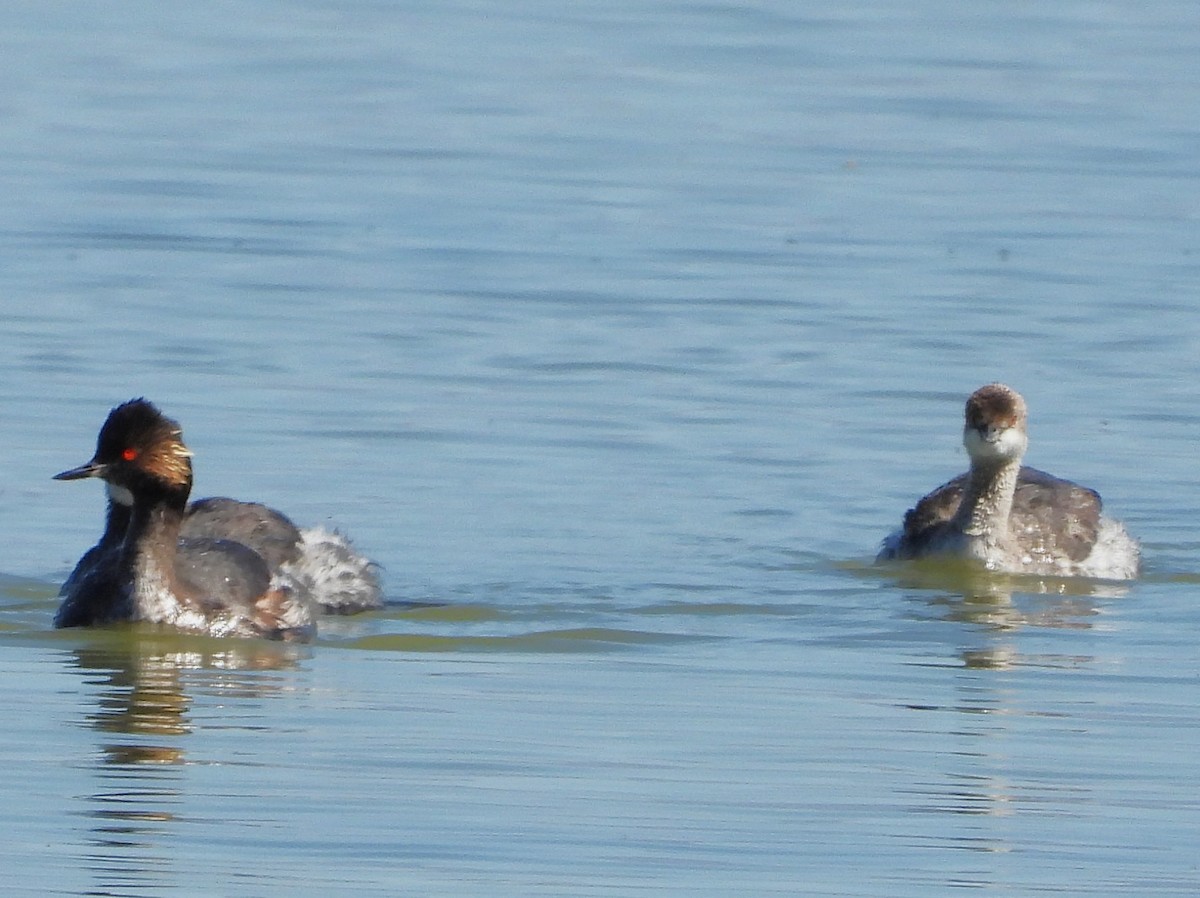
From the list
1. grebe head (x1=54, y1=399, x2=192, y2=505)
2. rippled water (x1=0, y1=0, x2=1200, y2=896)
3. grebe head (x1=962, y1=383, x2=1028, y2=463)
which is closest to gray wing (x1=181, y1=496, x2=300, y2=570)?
rippled water (x1=0, y1=0, x2=1200, y2=896)

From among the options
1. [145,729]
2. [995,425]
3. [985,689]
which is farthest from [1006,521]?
[145,729]

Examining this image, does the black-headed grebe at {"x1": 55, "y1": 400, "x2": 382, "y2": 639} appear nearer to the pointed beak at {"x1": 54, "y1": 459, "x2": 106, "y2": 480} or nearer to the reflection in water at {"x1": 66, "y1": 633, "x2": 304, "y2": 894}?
the pointed beak at {"x1": 54, "y1": 459, "x2": 106, "y2": 480}

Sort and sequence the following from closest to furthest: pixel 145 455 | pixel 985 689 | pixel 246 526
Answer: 1. pixel 985 689
2. pixel 145 455
3. pixel 246 526

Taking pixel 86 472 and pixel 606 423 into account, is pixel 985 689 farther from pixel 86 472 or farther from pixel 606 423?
pixel 606 423

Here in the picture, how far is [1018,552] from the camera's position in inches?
643

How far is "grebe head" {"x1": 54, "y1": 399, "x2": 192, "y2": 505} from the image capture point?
13922 millimetres

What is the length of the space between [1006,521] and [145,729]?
655cm

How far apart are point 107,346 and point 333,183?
6913 mm

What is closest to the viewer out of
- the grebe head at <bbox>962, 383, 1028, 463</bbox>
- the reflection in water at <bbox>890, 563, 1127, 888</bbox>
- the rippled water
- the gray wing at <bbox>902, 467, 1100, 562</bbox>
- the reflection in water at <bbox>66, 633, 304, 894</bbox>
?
the reflection in water at <bbox>66, 633, 304, 894</bbox>

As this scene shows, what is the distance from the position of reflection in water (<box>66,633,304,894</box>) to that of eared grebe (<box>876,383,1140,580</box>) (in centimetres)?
420

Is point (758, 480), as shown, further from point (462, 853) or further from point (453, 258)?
point (462, 853)

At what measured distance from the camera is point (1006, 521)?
16.5m

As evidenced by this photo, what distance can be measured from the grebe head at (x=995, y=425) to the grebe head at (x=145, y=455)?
4.71 metres

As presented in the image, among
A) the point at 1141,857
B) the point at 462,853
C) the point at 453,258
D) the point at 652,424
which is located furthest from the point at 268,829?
the point at 453,258
